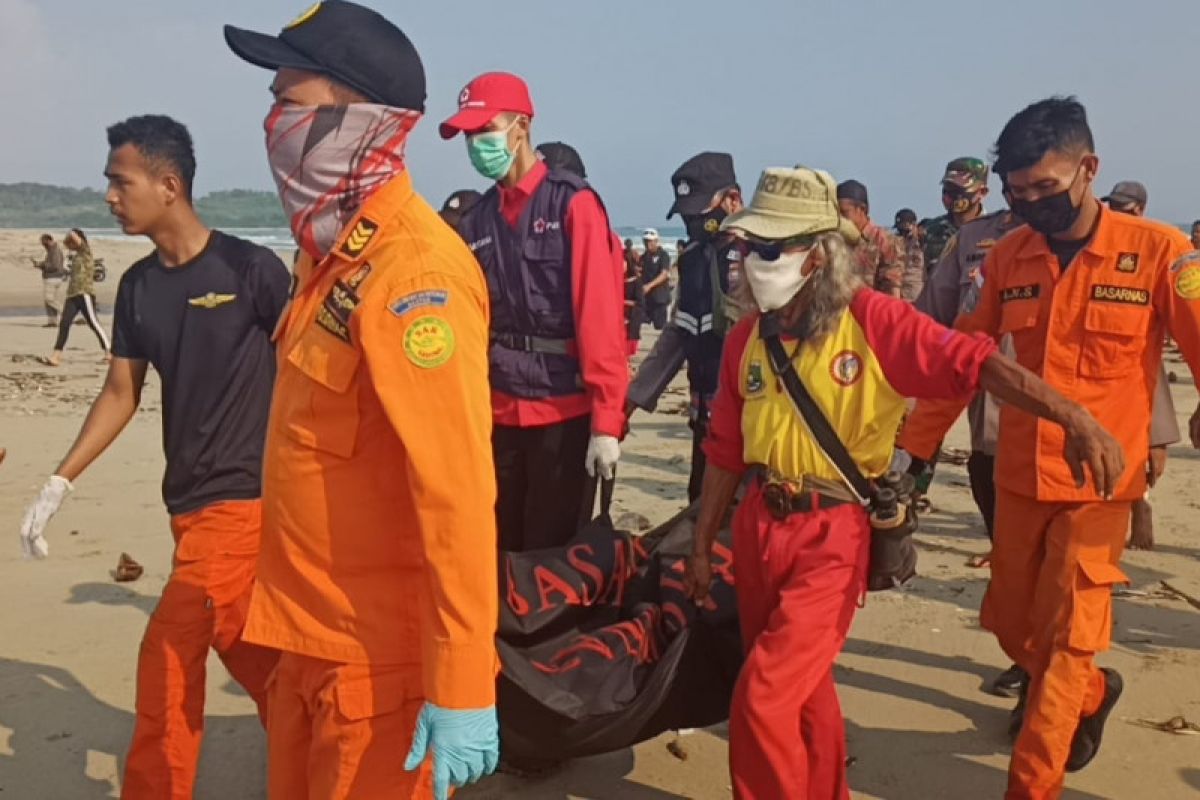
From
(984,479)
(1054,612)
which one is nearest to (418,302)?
(1054,612)

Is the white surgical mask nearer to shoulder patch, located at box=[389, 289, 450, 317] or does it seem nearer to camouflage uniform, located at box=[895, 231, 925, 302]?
shoulder patch, located at box=[389, 289, 450, 317]

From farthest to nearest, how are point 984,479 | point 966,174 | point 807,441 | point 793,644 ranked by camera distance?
point 966,174, point 984,479, point 807,441, point 793,644

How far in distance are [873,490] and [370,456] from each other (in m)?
1.80

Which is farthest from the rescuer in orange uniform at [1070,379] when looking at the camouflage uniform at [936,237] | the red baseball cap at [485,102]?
the camouflage uniform at [936,237]

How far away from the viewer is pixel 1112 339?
3.83 m

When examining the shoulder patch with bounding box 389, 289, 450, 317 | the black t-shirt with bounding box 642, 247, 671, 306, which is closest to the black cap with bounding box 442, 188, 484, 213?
the shoulder patch with bounding box 389, 289, 450, 317

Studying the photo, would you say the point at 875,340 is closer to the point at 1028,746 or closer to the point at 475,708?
the point at 1028,746

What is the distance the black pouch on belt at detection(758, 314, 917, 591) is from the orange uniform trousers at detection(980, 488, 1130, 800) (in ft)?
1.94

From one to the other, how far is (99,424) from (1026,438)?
313 centimetres

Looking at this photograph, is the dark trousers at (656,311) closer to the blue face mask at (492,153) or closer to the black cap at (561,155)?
the black cap at (561,155)

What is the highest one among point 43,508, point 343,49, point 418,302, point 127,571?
point 343,49

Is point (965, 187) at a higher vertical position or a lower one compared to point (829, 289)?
higher

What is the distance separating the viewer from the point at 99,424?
3.94 m

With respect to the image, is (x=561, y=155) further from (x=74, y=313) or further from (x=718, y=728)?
(x=74, y=313)
